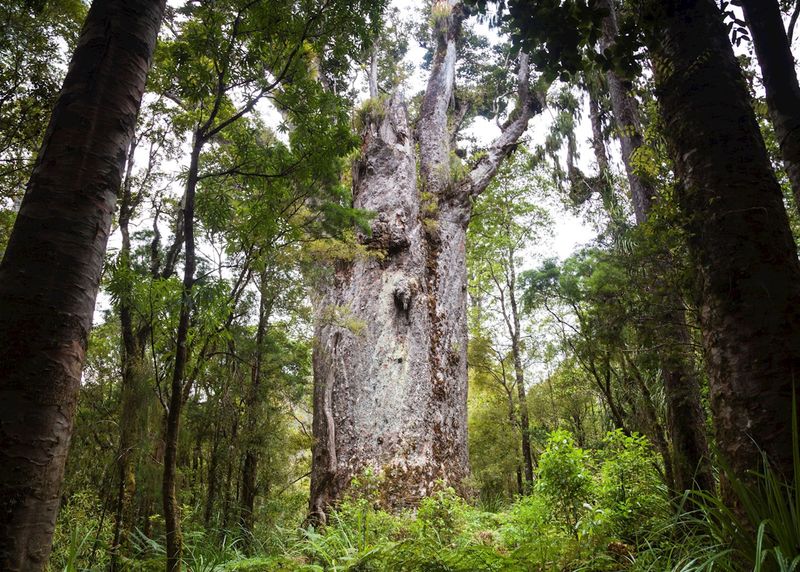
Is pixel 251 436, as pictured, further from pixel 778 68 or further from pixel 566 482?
pixel 778 68

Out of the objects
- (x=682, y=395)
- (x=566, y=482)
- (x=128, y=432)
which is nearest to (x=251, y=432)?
(x=128, y=432)

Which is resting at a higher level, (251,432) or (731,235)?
(731,235)

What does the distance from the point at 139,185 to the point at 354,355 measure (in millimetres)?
6533

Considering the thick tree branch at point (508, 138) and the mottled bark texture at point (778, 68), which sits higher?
the thick tree branch at point (508, 138)

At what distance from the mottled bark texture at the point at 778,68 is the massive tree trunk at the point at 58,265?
4.00 metres

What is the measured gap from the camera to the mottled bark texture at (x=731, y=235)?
74.5 inches

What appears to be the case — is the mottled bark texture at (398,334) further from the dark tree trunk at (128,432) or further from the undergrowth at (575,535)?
the dark tree trunk at (128,432)

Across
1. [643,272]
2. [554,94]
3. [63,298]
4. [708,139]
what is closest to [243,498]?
[643,272]

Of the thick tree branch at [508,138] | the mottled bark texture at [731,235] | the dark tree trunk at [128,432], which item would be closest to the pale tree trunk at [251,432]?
the dark tree trunk at [128,432]

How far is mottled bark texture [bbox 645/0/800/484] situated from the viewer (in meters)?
1.89

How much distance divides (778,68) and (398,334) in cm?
545

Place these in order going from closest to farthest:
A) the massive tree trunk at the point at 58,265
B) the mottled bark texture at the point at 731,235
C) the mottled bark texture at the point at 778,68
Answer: the massive tree trunk at the point at 58,265 < the mottled bark texture at the point at 731,235 < the mottled bark texture at the point at 778,68

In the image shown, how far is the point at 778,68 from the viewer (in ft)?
11.1

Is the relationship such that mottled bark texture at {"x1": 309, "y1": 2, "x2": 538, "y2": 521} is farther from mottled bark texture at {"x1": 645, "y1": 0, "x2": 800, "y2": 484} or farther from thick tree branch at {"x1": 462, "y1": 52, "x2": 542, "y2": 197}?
mottled bark texture at {"x1": 645, "y1": 0, "x2": 800, "y2": 484}
